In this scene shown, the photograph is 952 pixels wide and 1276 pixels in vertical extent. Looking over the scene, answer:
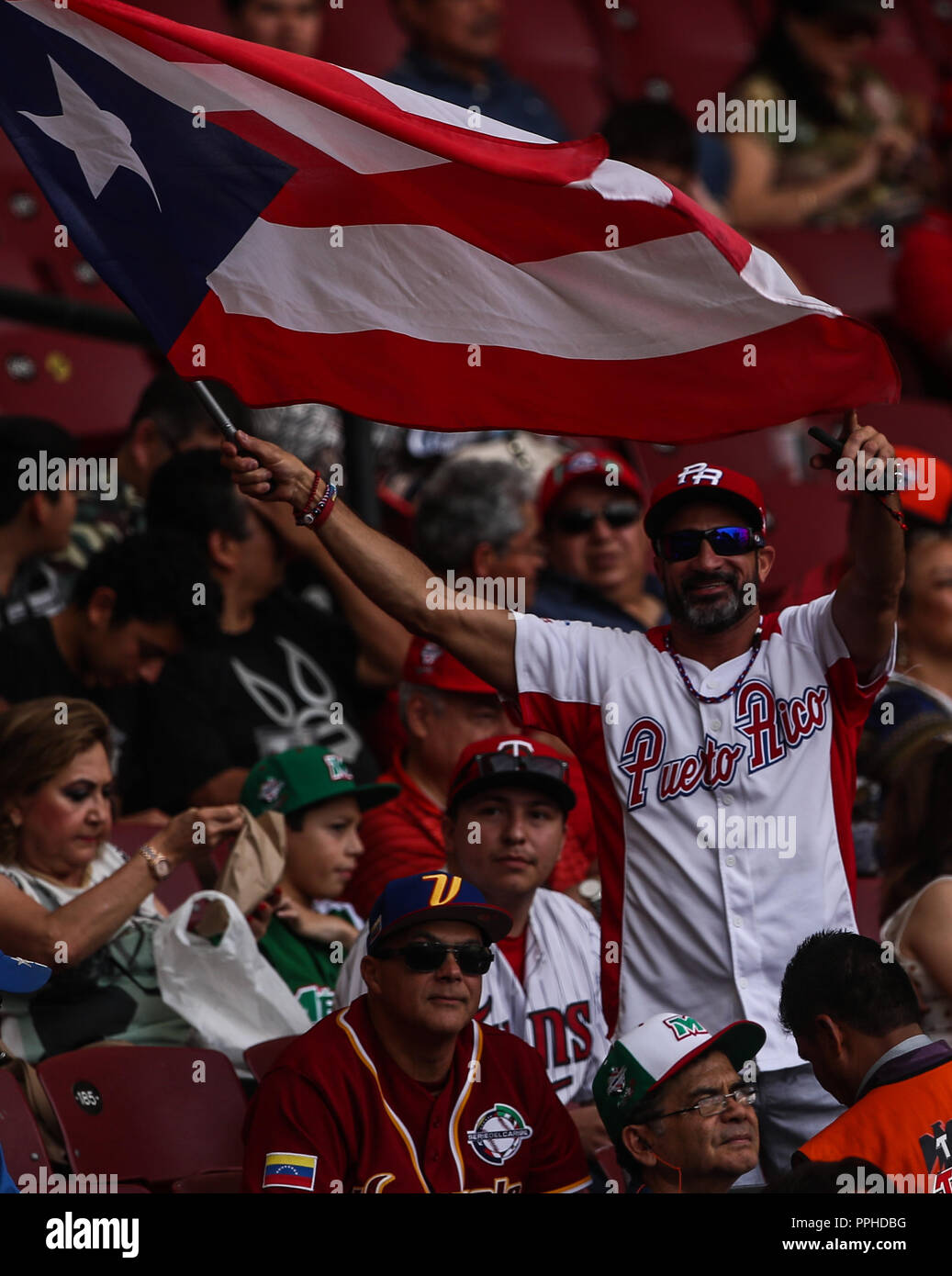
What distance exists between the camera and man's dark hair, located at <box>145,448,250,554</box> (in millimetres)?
6125

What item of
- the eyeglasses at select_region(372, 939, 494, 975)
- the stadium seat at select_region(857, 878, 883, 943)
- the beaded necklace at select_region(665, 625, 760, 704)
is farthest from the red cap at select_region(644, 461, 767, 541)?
the stadium seat at select_region(857, 878, 883, 943)

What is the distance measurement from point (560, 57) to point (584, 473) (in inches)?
174

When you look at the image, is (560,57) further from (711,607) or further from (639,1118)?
(639,1118)

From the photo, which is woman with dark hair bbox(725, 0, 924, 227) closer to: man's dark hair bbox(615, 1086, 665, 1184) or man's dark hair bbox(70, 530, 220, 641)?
man's dark hair bbox(70, 530, 220, 641)

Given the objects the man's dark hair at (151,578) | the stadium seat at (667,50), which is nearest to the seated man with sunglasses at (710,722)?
the man's dark hair at (151,578)

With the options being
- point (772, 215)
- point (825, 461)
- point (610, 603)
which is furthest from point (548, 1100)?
point (772, 215)

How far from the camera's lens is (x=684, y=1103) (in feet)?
12.8

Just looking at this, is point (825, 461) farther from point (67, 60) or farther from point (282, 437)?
point (282, 437)

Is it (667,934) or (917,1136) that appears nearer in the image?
(917,1136)

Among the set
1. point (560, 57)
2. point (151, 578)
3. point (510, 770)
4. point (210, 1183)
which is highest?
point (560, 57)

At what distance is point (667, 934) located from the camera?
13.2 ft

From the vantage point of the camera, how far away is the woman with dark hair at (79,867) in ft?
15.0

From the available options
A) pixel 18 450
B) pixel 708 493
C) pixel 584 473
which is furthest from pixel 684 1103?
pixel 18 450
